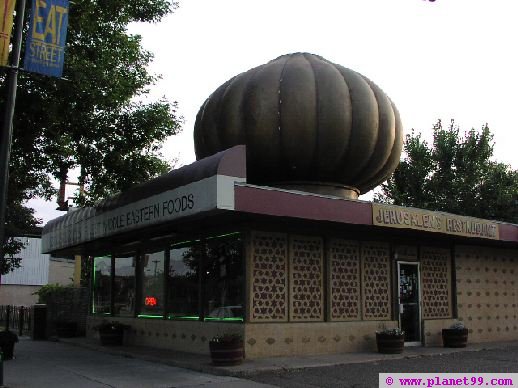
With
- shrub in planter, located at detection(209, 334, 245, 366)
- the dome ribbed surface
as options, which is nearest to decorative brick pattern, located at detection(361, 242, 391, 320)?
the dome ribbed surface

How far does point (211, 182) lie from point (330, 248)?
482cm

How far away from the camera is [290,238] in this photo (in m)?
13.8

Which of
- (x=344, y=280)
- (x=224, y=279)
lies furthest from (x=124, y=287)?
(x=344, y=280)

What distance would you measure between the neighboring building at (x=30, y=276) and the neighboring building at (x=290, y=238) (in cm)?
3083

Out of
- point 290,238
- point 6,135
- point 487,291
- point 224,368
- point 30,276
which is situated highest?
point 6,135

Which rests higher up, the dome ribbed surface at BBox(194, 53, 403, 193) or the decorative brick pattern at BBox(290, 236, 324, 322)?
the dome ribbed surface at BBox(194, 53, 403, 193)

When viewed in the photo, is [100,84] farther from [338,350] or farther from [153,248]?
[338,350]

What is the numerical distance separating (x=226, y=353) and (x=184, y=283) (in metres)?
3.71

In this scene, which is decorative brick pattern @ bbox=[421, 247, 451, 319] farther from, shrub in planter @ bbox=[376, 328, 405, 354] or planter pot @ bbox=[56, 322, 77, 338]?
planter pot @ bbox=[56, 322, 77, 338]

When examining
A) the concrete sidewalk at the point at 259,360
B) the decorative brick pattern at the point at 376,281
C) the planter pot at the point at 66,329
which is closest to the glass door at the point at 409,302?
the decorative brick pattern at the point at 376,281

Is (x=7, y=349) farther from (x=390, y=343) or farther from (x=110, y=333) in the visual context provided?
(x=390, y=343)

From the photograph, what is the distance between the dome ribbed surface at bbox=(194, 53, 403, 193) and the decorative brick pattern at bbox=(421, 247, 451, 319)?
306 centimetres

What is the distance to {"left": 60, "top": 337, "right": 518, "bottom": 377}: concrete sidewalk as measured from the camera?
11141mm

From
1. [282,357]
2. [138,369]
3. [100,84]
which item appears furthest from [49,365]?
[100,84]
